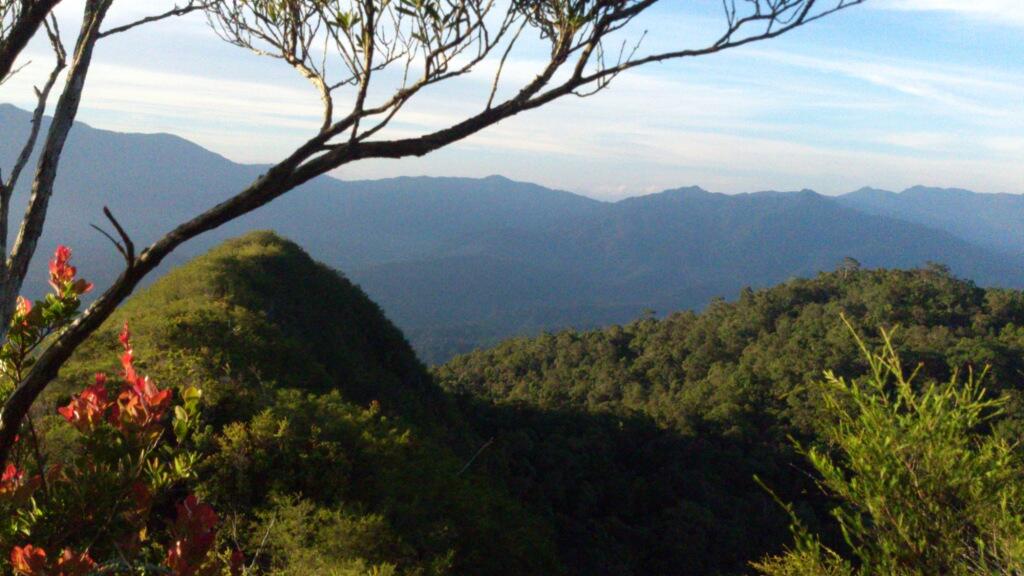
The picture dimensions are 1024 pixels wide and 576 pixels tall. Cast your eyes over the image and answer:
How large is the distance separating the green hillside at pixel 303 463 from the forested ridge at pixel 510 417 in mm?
36

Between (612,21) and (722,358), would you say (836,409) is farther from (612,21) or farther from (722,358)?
(722,358)

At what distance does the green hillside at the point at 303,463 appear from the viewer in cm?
805

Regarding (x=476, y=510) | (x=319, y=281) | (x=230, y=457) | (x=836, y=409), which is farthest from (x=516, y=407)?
(x=836, y=409)

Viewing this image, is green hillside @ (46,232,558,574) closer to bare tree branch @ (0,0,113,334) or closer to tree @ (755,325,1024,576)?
bare tree branch @ (0,0,113,334)

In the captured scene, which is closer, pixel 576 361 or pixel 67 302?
pixel 67 302

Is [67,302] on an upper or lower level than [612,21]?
lower

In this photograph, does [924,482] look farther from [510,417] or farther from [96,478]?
[510,417]

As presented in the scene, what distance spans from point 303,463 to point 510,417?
17864mm

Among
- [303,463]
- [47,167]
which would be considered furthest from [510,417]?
[47,167]

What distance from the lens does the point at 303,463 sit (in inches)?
352

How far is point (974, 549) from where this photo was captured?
443 cm

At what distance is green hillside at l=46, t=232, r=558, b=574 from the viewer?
8055 mm

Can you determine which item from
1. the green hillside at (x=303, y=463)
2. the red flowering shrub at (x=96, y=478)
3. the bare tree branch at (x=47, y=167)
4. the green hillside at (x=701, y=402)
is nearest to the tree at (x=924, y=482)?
the green hillside at (x=701, y=402)

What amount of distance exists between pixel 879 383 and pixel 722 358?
40.8 metres
